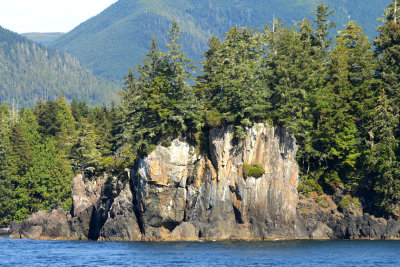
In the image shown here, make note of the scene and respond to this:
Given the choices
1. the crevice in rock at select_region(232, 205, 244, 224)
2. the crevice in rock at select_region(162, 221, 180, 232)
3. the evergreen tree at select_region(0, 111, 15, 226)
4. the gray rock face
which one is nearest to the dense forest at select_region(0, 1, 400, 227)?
the gray rock face

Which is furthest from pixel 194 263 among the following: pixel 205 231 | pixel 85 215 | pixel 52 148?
pixel 52 148

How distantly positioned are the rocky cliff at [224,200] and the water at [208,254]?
13.7ft

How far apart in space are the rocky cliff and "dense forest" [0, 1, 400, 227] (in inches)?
84.2

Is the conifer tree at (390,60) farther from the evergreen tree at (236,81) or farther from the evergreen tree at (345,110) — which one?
the evergreen tree at (236,81)

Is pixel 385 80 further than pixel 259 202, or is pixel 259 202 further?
pixel 385 80

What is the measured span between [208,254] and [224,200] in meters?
15.9

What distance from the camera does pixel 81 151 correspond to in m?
101

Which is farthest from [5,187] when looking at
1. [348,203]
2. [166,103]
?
[348,203]

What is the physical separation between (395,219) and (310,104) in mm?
19902

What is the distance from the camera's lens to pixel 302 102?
291 feet

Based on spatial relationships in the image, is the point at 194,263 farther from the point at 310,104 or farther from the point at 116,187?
the point at 310,104

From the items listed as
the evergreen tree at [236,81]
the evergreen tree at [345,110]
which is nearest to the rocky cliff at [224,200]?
the evergreen tree at [236,81]

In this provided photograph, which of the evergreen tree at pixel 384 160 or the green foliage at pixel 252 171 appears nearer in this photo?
the green foliage at pixel 252 171

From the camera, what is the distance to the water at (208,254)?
61000mm
